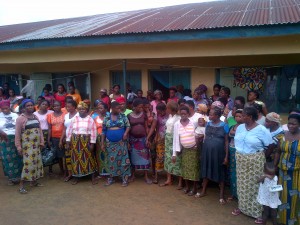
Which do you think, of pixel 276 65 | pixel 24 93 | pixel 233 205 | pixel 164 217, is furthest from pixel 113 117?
pixel 24 93

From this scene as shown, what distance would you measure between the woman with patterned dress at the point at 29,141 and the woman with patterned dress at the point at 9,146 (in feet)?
1.04

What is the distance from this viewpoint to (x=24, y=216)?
149 inches

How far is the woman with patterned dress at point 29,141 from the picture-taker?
449cm

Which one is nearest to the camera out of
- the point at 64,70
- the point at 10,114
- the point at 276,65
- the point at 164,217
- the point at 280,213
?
the point at 280,213

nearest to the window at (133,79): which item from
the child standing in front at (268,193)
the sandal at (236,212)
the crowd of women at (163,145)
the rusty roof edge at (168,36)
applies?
the rusty roof edge at (168,36)

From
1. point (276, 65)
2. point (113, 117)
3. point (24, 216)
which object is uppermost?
point (276, 65)

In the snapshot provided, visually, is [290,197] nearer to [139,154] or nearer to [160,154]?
[160,154]

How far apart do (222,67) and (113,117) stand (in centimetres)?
339

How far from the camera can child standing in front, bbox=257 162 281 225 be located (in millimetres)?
3248

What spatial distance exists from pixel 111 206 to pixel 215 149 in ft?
5.43

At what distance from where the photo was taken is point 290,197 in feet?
10.7

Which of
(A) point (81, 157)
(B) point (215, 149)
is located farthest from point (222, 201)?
(A) point (81, 157)

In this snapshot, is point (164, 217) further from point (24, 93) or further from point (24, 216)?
point (24, 93)

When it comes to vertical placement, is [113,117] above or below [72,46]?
below
